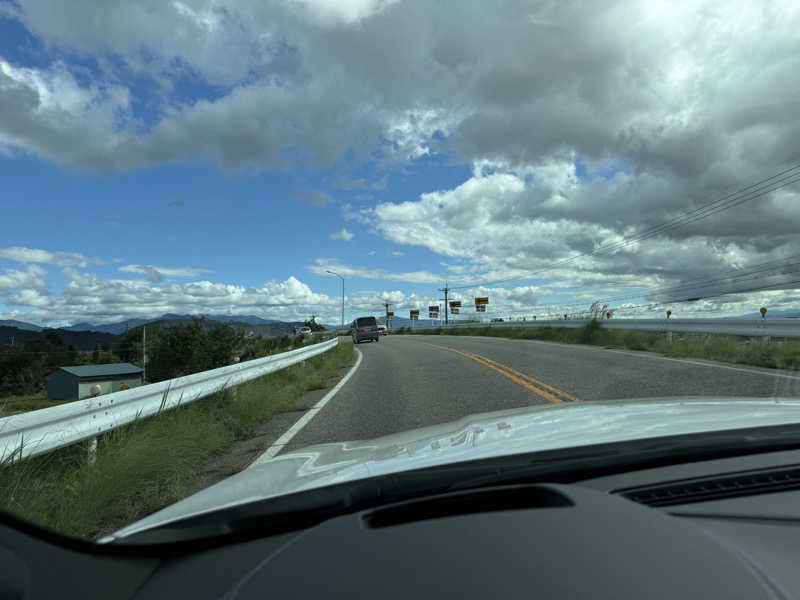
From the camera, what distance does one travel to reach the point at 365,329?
46094 millimetres

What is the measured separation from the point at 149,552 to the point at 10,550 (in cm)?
51

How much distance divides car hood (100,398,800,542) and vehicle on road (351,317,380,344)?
42551mm

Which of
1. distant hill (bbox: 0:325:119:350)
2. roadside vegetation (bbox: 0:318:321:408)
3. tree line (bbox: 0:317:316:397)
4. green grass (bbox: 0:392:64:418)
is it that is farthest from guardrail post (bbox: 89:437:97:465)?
tree line (bbox: 0:317:316:397)

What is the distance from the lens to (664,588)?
107 centimetres

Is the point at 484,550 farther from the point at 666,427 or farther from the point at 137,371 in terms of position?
the point at 137,371

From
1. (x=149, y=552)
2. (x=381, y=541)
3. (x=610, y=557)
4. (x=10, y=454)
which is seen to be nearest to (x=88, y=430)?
(x=10, y=454)

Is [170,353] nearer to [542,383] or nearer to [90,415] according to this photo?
[542,383]

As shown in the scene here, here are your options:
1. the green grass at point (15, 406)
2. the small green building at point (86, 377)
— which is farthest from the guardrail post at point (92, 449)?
the small green building at point (86, 377)

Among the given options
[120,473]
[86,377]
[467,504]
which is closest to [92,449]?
[120,473]

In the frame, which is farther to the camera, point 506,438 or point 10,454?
point 10,454

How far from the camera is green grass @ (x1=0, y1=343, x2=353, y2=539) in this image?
3.42m

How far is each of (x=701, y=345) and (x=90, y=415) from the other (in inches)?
687

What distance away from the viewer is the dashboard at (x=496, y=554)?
1.13 meters

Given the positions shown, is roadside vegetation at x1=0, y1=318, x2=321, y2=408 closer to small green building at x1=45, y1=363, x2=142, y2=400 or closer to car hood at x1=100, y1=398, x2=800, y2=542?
small green building at x1=45, y1=363, x2=142, y2=400
